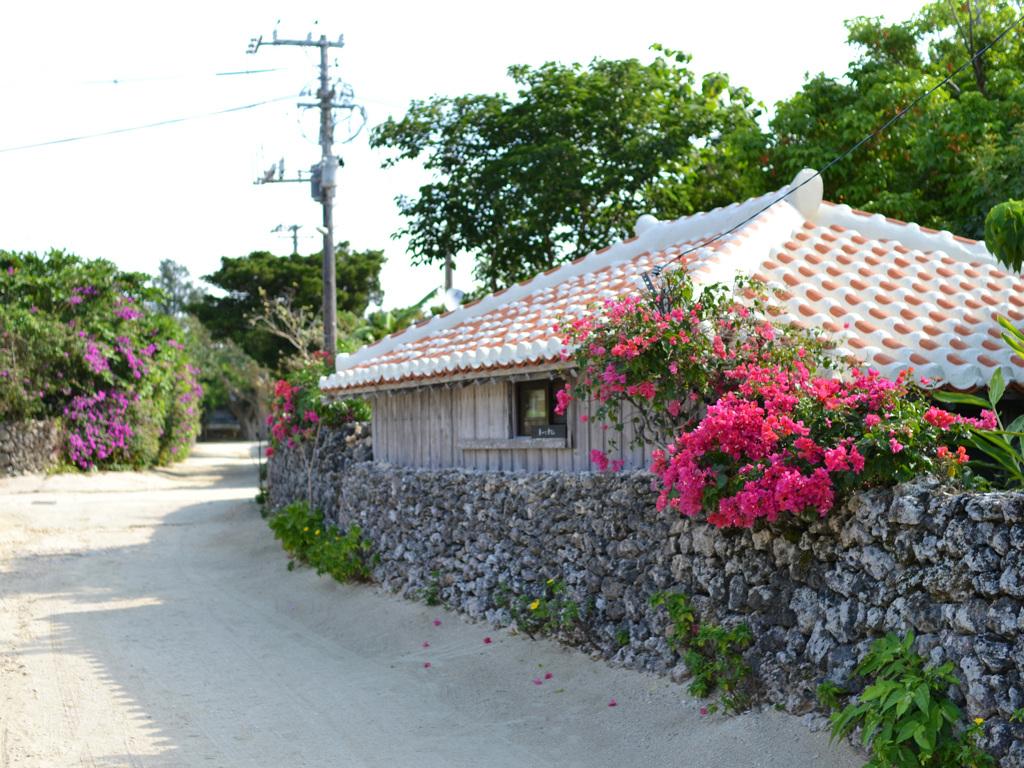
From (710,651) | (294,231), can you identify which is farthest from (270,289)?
(710,651)

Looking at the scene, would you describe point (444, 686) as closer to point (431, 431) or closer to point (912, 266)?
point (431, 431)

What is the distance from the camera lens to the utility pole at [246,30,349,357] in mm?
17406

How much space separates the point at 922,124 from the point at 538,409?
10.8 meters

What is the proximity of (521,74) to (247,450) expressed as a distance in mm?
25287

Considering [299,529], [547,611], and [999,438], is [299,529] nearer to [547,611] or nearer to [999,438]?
[547,611]

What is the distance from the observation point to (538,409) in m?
9.20

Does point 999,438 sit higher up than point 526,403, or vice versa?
point 526,403

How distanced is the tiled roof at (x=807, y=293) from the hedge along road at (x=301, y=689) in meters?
2.80

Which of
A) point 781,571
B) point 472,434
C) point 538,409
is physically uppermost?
point 538,409

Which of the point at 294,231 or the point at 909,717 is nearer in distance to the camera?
the point at 909,717

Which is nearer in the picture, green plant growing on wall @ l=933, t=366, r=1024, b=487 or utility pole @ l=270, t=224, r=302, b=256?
green plant growing on wall @ l=933, t=366, r=1024, b=487

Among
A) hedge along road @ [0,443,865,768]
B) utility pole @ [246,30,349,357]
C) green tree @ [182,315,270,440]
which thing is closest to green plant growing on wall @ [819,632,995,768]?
hedge along road @ [0,443,865,768]

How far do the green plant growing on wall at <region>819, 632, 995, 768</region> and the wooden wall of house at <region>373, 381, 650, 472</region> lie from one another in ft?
9.84

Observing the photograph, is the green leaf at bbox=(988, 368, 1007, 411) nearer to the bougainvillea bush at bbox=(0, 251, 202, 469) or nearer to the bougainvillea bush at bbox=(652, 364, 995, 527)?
the bougainvillea bush at bbox=(652, 364, 995, 527)
